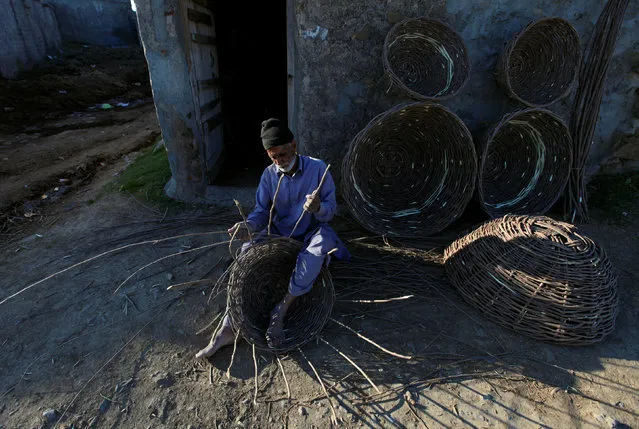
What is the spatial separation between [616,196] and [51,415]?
4871 mm

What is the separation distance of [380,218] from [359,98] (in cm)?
109

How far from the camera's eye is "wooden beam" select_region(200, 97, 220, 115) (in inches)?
142

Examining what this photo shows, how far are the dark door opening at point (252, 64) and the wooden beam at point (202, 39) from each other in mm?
1041

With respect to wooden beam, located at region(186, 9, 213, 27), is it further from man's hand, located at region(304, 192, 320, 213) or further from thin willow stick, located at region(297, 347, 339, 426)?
thin willow stick, located at region(297, 347, 339, 426)

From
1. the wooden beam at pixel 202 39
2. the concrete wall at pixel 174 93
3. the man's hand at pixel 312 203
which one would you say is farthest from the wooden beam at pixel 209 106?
the man's hand at pixel 312 203

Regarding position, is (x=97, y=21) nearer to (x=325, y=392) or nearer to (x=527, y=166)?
(x=527, y=166)

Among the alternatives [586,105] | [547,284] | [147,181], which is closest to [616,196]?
[586,105]

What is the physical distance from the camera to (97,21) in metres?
13.0

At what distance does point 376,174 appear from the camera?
3322mm

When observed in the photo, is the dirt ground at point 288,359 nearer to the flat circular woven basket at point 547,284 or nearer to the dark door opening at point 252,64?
the flat circular woven basket at point 547,284

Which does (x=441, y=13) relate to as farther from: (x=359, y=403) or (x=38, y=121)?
(x=38, y=121)

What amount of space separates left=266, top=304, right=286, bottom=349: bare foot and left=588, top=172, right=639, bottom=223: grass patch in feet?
10.9

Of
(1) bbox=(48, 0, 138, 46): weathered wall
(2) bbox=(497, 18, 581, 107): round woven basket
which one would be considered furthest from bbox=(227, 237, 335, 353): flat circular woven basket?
(1) bbox=(48, 0, 138, 46): weathered wall

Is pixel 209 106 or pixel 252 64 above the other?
pixel 252 64
